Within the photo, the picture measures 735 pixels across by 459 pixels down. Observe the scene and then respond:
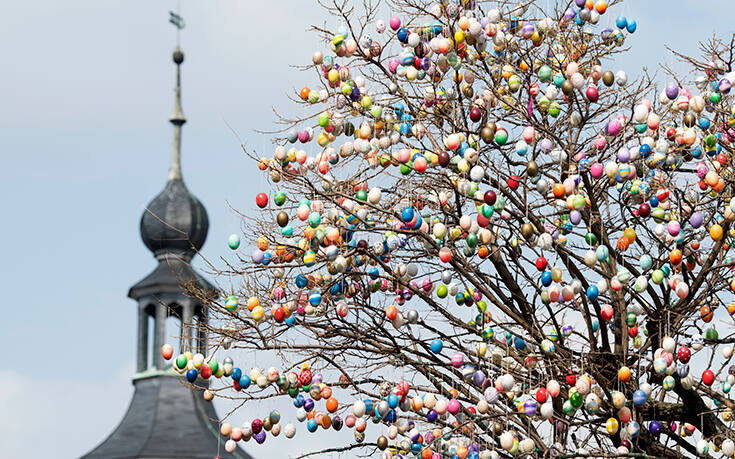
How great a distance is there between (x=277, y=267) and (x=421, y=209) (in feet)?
4.45

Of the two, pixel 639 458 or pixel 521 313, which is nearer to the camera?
pixel 639 458

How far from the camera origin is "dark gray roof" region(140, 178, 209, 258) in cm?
4288

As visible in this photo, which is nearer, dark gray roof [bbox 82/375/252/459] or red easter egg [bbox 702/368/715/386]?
red easter egg [bbox 702/368/715/386]

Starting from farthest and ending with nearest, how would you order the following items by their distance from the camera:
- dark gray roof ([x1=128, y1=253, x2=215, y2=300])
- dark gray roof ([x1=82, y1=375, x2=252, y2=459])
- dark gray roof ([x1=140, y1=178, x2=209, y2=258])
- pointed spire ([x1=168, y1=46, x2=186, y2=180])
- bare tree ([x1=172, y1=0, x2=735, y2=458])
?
pointed spire ([x1=168, y1=46, x2=186, y2=180]), dark gray roof ([x1=140, y1=178, x2=209, y2=258]), dark gray roof ([x1=128, y1=253, x2=215, y2=300]), dark gray roof ([x1=82, y1=375, x2=252, y2=459]), bare tree ([x1=172, y1=0, x2=735, y2=458])

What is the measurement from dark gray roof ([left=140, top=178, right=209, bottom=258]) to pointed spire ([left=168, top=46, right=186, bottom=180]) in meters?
1.71

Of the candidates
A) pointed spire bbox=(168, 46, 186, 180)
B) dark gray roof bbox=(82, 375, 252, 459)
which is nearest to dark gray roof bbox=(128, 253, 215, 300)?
dark gray roof bbox=(82, 375, 252, 459)

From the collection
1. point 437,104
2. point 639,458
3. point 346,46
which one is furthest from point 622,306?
point 346,46

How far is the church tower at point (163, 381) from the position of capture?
1635 inches

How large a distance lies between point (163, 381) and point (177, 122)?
8519 millimetres

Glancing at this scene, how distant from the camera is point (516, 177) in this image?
44.1 feet

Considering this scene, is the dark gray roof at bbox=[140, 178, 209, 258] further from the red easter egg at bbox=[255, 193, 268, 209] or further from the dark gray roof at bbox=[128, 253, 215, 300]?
the red easter egg at bbox=[255, 193, 268, 209]

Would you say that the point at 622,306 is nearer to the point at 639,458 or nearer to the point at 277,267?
the point at 639,458

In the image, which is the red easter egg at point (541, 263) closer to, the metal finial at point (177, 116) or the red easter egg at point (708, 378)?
the red easter egg at point (708, 378)

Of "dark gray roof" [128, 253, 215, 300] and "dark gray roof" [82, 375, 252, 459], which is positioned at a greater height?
"dark gray roof" [128, 253, 215, 300]
